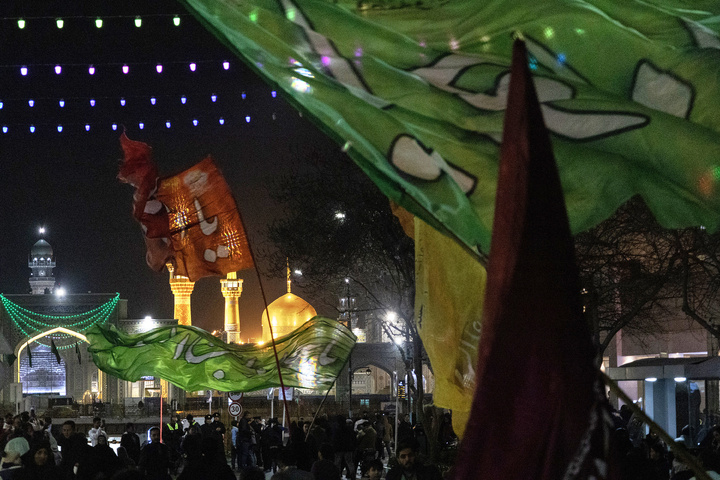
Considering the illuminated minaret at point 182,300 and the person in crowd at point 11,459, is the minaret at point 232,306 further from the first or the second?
the person in crowd at point 11,459

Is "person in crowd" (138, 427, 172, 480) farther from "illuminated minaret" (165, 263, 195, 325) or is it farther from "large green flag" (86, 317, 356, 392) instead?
"illuminated minaret" (165, 263, 195, 325)

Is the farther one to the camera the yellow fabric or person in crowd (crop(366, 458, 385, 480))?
person in crowd (crop(366, 458, 385, 480))

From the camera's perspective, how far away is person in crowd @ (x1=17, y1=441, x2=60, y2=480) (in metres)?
8.02

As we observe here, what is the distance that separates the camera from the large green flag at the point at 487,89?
4.25 metres

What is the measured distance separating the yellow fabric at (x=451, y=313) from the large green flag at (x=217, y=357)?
14.9 feet

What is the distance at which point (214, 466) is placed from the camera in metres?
6.53

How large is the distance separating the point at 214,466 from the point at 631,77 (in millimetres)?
3585

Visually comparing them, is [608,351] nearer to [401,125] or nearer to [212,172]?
[212,172]

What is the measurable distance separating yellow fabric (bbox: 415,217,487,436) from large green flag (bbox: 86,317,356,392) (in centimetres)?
455

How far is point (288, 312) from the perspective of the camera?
63906 mm

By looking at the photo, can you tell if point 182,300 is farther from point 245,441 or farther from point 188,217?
point 188,217

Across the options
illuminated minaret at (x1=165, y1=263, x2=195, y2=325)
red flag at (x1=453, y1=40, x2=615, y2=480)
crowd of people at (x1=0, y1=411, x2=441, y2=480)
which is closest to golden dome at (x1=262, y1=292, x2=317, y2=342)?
illuminated minaret at (x1=165, y1=263, x2=195, y2=325)

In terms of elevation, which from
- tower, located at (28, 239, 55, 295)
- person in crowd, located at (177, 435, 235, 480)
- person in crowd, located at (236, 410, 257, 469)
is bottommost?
person in crowd, located at (236, 410, 257, 469)

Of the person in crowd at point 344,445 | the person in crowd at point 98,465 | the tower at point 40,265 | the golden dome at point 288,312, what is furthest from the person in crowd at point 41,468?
the tower at point 40,265
